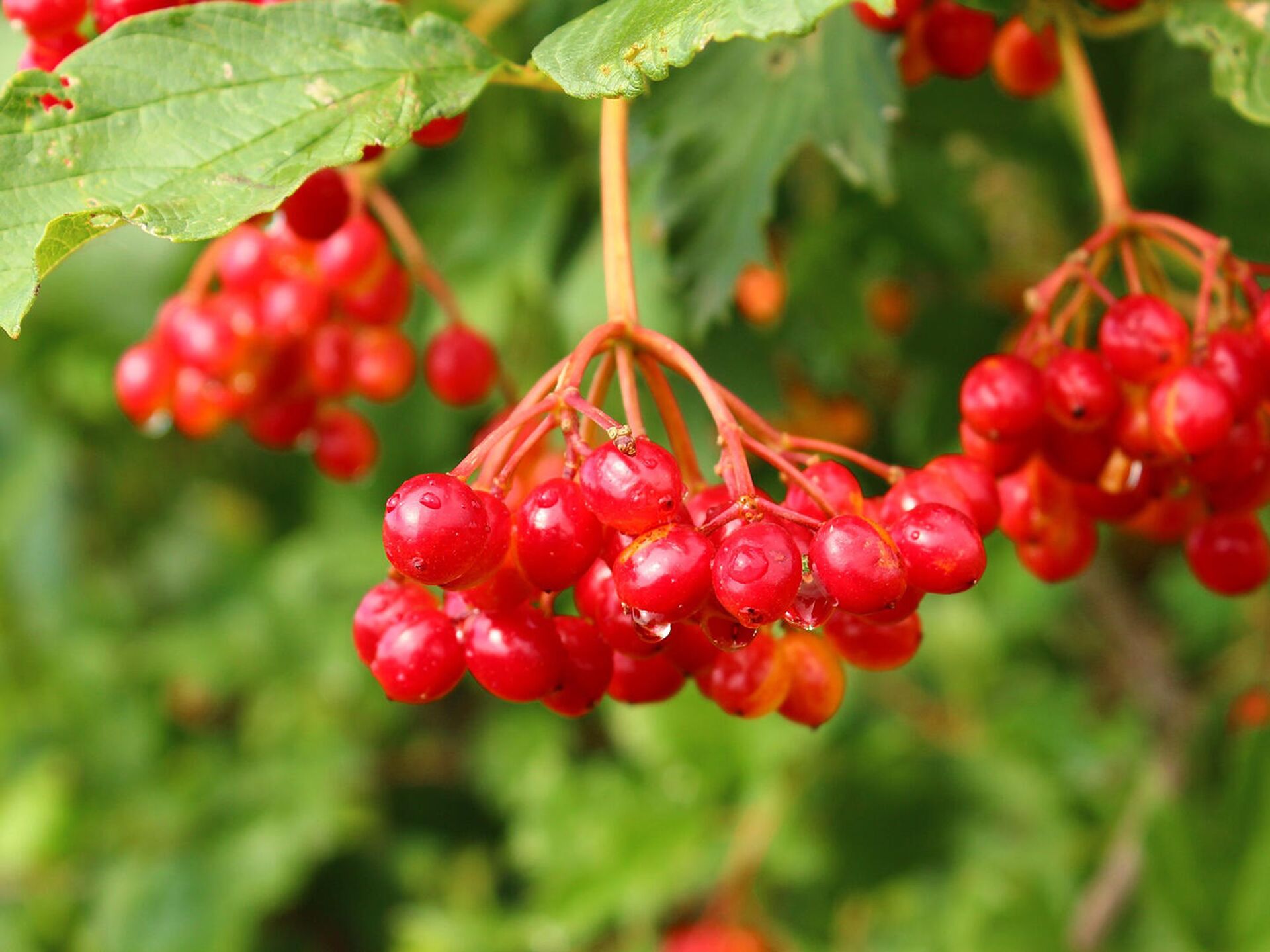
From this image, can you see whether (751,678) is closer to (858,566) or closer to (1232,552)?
(858,566)

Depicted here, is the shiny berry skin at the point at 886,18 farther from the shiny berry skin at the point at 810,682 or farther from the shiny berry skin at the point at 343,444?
the shiny berry skin at the point at 343,444

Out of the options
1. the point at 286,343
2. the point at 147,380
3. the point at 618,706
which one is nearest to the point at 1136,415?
the point at 286,343

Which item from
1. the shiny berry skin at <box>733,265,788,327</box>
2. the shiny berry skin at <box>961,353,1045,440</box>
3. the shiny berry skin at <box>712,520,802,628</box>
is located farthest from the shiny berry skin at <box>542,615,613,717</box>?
the shiny berry skin at <box>733,265,788,327</box>

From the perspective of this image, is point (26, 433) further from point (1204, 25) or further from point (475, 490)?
point (1204, 25)

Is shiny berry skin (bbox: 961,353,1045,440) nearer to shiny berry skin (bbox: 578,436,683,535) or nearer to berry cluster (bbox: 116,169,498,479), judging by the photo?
shiny berry skin (bbox: 578,436,683,535)

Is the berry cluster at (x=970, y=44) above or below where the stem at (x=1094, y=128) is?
above

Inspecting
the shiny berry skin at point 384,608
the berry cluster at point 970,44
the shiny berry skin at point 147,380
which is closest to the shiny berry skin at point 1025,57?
the berry cluster at point 970,44

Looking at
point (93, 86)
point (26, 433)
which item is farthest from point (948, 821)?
point (26, 433)
